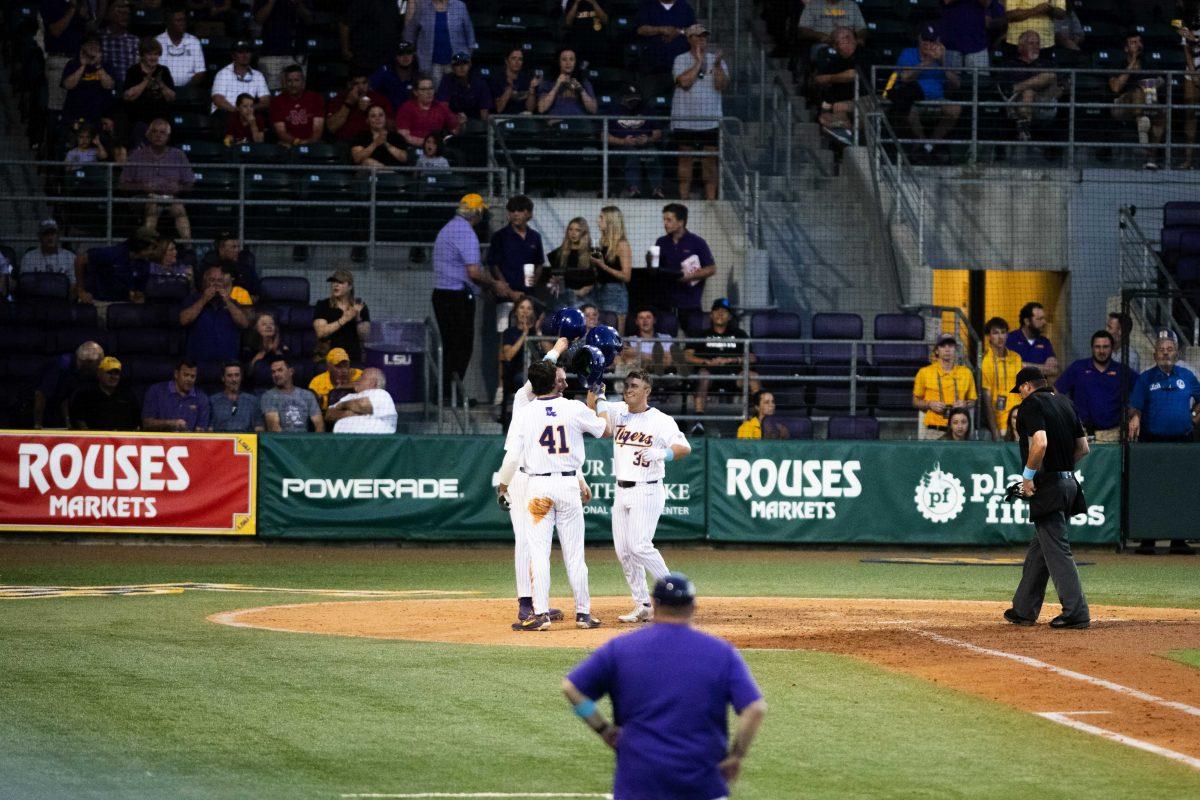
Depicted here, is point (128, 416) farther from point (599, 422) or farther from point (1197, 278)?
point (1197, 278)

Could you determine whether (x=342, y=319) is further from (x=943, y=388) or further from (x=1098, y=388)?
(x=1098, y=388)

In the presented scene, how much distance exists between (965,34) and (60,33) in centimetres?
1320

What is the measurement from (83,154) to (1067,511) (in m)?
15.5

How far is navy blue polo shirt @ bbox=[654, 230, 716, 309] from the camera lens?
23.0 meters

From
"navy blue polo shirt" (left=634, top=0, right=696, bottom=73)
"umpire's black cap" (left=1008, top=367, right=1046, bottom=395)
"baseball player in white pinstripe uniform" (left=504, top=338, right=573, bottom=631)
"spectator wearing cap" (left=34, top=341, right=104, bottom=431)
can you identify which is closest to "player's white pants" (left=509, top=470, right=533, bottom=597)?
"baseball player in white pinstripe uniform" (left=504, top=338, right=573, bottom=631)

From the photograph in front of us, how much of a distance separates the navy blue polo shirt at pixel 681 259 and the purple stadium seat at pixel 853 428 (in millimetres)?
2448

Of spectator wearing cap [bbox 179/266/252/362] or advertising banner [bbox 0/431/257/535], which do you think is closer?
advertising banner [bbox 0/431/257/535]

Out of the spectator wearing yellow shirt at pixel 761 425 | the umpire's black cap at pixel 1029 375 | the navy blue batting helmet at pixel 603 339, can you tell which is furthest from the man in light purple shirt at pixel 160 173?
the umpire's black cap at pixel 1029 375

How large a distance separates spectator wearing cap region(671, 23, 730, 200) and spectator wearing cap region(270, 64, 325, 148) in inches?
196

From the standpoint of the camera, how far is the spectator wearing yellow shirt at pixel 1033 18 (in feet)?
86.3

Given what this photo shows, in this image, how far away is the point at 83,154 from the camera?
78.6 ft

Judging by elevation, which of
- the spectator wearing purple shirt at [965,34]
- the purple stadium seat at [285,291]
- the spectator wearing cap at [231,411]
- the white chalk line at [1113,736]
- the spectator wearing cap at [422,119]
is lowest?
the white chalk line at [1113,736]

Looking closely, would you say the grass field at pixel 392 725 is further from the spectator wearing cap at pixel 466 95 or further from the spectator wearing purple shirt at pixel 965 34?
the spectator wearing purple shirt at pixel 965 34

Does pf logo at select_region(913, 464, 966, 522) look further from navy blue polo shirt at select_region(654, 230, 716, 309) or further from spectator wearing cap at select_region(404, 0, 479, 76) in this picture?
spectator wearing cap at select_region(404, 0, 479, 76)
